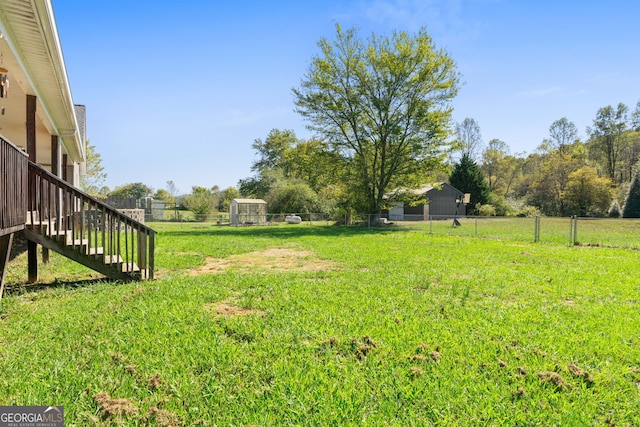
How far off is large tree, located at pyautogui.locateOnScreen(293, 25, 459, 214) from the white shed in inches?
385

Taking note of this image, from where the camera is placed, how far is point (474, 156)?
45.1 metres

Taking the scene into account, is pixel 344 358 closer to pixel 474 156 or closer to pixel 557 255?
pixel 557 255

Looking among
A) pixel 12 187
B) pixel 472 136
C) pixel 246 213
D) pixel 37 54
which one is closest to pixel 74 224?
pixel 12 187

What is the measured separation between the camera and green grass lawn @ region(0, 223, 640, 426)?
7.26 ft

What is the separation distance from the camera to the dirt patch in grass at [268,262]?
741cm

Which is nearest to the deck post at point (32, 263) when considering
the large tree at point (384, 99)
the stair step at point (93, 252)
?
the stair step at point (93, 252)

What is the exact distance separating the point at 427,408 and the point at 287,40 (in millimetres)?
11519

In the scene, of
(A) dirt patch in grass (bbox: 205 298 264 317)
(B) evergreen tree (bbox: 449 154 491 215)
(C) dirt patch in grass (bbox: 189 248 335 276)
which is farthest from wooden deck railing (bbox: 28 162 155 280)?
(B) evergreen tree (bbox: 449 154 491 215)

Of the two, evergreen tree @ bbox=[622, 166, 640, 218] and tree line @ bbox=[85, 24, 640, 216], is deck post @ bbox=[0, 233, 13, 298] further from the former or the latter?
evergreen tree @ bbox=[622, 166, 640, 218]

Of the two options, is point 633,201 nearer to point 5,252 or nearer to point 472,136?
point 472,136

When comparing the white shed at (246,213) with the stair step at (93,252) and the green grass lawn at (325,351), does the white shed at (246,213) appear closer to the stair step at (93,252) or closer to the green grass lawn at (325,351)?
the green grass lawn at (325,351)

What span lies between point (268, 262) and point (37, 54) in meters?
5.72

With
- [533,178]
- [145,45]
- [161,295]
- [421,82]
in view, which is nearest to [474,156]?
[533,178]

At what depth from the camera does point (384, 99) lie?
21.7m
